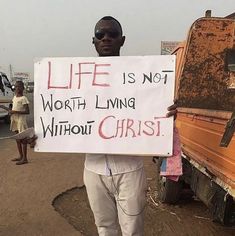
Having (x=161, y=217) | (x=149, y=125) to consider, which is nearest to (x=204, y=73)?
(x=161, y=217)

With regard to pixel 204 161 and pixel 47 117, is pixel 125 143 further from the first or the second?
pixel 204 161

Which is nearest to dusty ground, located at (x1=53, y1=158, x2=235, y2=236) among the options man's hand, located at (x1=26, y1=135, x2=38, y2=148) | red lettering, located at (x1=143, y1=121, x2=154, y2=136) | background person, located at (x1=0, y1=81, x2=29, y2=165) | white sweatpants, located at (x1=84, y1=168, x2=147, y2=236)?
white sweatpants, located at (x1=84, y1=168, x2=147, y2=236)

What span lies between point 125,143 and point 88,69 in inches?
21.8

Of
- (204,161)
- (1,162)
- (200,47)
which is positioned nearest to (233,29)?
(200,47)

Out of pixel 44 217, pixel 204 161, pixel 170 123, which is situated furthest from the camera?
pixel 44 217

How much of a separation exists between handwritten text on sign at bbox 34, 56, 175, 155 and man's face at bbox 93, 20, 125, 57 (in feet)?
0.20

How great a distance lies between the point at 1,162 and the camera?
324 inches

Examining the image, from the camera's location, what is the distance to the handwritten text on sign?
2707mm

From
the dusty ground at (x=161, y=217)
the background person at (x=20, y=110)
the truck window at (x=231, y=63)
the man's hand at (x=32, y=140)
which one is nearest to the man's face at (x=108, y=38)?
the man's hand at (x=32, y=140)

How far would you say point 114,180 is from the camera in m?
2.73

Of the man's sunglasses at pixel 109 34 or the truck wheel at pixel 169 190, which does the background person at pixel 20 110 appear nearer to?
the truck wheel at pixel 169 190

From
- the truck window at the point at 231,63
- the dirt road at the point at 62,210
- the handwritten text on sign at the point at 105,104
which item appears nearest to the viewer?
the handwritten text on sign at the point at 105,104

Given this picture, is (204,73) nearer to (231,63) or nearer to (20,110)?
(231,63)

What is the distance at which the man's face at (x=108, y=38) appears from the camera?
2709 millimetres
